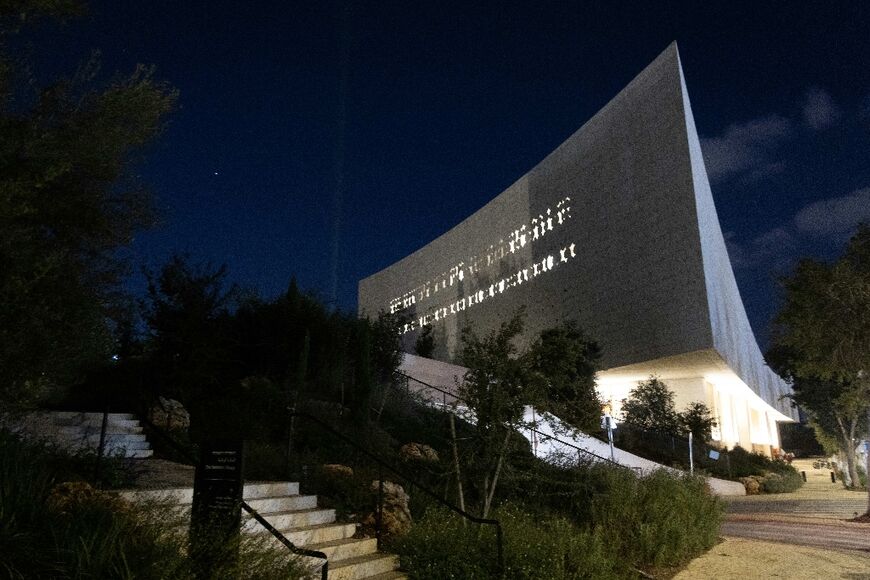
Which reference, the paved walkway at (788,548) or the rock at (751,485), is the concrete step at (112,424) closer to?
the paved walkway at (788,548)

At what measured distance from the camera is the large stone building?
97.6 ft

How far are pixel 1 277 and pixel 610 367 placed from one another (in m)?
31.8

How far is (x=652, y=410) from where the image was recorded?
3017 centimetres

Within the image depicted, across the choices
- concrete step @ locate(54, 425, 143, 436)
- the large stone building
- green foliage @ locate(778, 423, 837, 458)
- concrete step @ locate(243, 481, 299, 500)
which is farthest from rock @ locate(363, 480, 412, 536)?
green foliage @ locate(778, 423, 837, 458)

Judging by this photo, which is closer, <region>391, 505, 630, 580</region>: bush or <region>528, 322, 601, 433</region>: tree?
<region>391, 505, 630, 580</region>: bush

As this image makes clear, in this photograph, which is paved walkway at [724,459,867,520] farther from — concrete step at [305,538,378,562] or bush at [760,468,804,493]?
concrete step at [305,538,378,562]

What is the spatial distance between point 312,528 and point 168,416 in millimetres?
4969

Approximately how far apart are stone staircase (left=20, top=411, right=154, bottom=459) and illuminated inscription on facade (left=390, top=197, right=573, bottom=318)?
727 inches

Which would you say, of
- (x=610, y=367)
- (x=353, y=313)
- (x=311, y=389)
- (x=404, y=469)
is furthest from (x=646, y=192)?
(x=404, y=469)

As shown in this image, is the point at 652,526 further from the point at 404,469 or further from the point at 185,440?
the point at 185,440

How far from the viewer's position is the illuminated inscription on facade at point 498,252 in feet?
127

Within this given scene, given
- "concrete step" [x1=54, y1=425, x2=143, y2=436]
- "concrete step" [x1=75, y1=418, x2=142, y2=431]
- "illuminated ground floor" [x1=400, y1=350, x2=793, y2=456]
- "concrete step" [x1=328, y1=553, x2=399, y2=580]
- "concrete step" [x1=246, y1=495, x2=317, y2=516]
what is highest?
"illuminated ground floor" [x1=400, y1=350, x2=793, y2=456]

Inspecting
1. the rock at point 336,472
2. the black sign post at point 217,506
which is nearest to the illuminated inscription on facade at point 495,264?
the rock at point 336,472

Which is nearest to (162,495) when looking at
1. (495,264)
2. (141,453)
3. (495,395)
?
(141,453)
